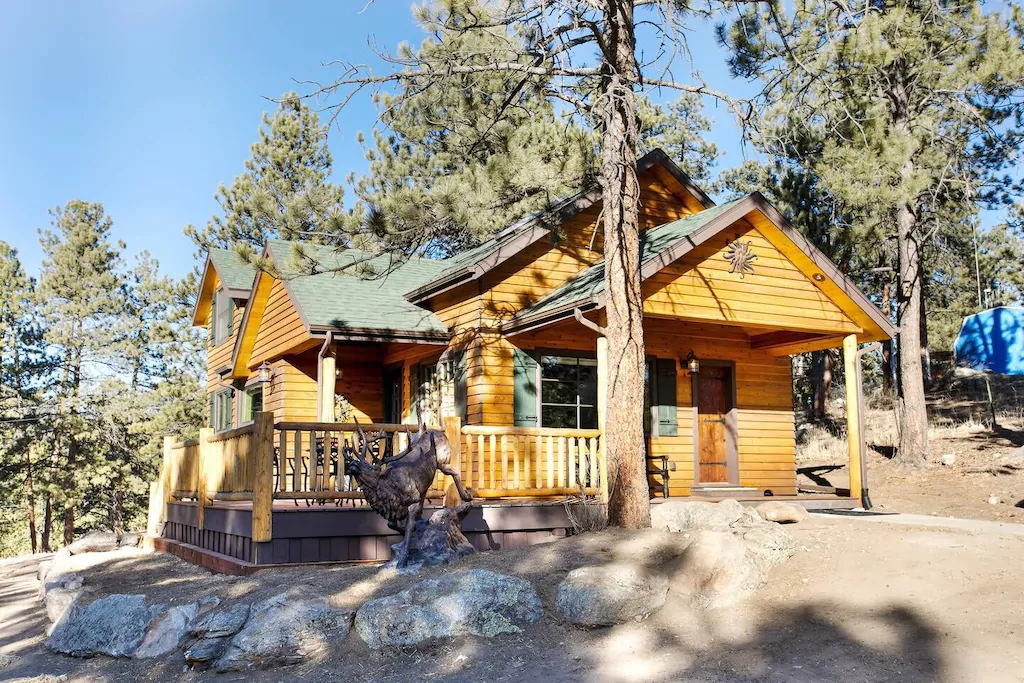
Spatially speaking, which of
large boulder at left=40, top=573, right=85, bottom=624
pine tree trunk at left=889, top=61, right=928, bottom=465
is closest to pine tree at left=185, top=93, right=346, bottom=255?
pine tree trunk at left=889, top=61, right=928, bottom=465

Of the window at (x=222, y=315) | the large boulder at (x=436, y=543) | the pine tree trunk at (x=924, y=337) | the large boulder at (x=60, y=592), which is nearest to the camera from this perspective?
the large boulder at (x=436, y=543)

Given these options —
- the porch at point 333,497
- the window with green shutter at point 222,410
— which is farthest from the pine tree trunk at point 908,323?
the window with green shutter at point 222,410

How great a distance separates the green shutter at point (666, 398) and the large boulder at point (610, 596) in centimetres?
654

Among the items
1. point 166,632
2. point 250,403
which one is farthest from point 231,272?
point 166,632

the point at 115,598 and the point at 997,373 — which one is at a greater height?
the point at 997,373

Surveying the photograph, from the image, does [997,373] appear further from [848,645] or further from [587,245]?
[848,645]

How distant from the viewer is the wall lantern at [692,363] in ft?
45.3

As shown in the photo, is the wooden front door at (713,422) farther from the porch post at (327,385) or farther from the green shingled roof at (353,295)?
the porch post at (327,385)

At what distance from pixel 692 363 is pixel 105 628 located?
9.14m

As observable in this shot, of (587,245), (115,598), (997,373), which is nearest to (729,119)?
(587,245)

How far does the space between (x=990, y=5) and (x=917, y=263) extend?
553cm

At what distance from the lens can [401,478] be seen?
859 centimetres

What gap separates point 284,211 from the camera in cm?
1069

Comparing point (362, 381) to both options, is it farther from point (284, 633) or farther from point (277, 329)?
point (284, 633)
